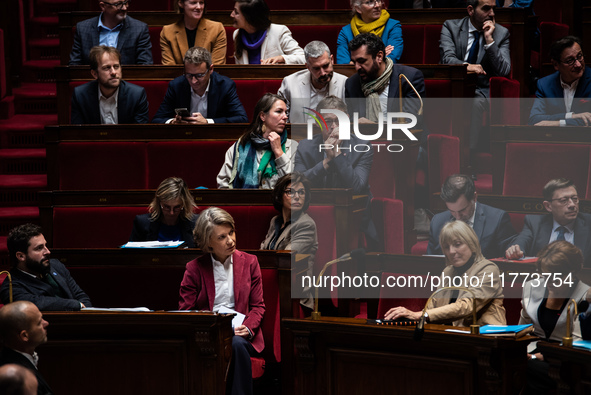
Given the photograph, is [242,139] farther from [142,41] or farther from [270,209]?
[142,41]

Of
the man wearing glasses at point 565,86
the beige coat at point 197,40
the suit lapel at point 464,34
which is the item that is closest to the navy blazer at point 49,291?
the beige coat at point 197,40

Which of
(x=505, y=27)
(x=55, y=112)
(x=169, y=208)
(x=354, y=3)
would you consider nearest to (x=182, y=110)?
(x=169, y=208)

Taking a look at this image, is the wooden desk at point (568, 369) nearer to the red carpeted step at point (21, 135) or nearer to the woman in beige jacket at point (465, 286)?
the woman in beige jacket at point (465, 286)

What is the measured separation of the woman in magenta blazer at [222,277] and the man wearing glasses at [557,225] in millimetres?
591

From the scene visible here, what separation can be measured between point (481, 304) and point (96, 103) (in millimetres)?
1429

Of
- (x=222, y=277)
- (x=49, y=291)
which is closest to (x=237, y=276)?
(x=222, y=277)

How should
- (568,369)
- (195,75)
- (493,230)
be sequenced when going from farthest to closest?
1. (195,75)
2. (493,230)
3. (568,369)

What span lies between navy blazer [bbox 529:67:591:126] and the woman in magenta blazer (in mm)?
1129

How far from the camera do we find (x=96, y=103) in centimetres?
269

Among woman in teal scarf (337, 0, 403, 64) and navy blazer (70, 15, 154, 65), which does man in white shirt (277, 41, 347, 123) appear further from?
navy blazer (70, 15, 154, 65)

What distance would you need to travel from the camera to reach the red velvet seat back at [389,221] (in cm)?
232

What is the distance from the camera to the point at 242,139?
2.40 meters

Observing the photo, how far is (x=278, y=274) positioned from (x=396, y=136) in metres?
0.67

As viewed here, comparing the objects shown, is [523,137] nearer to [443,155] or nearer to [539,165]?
[539,165]
